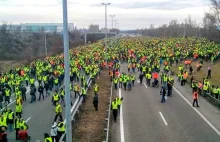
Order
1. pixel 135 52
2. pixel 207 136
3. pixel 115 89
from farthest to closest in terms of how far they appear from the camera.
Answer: pixel 135 52, pixel 115 89, pixel 207 136

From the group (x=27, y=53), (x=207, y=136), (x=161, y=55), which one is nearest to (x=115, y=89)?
(x=207, y=136)

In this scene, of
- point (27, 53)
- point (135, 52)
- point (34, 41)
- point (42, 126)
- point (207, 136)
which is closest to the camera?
→ point (207, 136)

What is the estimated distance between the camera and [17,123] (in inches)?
605

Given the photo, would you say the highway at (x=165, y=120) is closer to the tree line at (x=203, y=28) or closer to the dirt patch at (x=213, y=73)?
the dirt patch at (x=213, y=73)

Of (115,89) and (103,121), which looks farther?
(115,89)

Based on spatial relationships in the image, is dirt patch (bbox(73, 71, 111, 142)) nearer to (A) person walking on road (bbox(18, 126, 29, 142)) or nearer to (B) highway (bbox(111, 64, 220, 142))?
(B) highway (bbox(111, 64, 220, 142))

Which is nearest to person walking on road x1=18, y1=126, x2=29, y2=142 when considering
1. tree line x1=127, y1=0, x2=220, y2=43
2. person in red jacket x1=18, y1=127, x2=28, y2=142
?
person in red jacket x1=18, y1=127, x2=28, y2=142

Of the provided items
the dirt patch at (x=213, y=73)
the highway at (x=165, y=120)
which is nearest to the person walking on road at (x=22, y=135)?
the highway at (x=165, y=120)

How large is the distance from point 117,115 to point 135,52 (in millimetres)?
35854

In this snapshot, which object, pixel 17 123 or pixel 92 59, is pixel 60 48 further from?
pixel 17 123

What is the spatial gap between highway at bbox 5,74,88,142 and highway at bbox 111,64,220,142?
3665 mm

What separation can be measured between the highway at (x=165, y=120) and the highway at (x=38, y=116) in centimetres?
366

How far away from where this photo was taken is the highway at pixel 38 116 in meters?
16.7

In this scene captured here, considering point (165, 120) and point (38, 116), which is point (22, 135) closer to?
point (38, 116)
